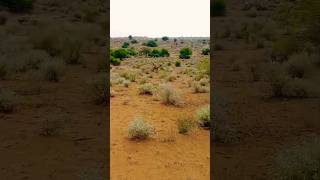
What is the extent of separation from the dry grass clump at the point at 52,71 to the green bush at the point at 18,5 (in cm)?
2303

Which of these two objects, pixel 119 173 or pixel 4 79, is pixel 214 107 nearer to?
pixel 119 173

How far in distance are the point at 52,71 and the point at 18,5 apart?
24.6 metres

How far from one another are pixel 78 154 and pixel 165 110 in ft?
16.7

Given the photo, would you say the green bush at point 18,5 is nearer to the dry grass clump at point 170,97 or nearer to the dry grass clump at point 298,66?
the dry grass clump at point 298,66

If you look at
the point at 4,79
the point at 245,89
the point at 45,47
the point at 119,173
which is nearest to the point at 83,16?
the point at 45,47

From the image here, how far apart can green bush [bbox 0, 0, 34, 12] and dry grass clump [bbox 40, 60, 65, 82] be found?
23.0m

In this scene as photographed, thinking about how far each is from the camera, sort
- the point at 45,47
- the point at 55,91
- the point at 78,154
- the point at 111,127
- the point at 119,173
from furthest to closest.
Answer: the point at 45,47, the point at 55,91, the point at 111,127, the point at 78,154, the point at 119,173

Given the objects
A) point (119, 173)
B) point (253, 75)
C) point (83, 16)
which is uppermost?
point (83, 16)

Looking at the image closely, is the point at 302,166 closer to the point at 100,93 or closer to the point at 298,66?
the point at 100,93

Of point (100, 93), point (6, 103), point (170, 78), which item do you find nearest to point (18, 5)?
point (170, 78)

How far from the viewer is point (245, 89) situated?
17.6 metres

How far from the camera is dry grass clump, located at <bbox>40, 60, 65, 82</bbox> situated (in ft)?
63.0

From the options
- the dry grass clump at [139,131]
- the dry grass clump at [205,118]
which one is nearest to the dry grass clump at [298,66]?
the dry grass clump at [205,118]

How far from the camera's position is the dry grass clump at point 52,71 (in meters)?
19.2
